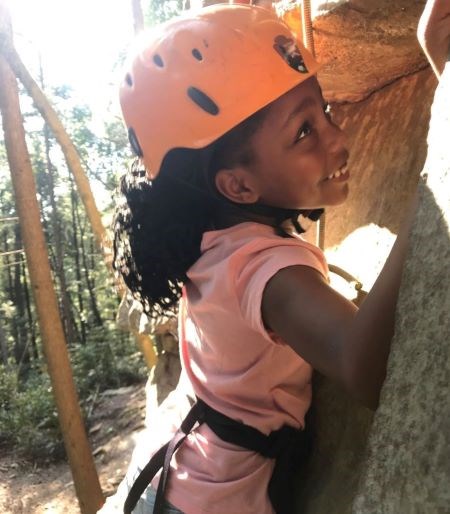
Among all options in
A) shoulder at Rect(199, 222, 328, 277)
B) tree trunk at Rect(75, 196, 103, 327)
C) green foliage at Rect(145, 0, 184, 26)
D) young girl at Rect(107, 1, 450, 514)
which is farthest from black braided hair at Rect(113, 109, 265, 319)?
tree trunk at Rect(75, 196, 103, 327)

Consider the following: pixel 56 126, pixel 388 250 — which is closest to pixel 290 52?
pixel 388 250

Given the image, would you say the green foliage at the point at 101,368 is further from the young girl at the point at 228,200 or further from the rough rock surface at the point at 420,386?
the rough rock surface at the point at 420,386

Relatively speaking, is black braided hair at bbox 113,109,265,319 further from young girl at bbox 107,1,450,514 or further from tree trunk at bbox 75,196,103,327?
tree trunk at bbox 75,196,103,327

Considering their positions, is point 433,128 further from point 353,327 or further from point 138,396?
point 138,396

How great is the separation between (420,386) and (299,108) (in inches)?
34.9

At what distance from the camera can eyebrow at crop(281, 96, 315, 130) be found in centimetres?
145

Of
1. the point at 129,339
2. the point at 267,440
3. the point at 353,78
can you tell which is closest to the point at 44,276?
the point at 353,78

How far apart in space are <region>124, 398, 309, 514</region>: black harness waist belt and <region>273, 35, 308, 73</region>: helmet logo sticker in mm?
972

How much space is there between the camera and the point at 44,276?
5.38 meters

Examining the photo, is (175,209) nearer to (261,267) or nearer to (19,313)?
(261,267)

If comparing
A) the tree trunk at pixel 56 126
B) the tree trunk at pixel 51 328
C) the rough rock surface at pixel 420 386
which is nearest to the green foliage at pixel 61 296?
the tree trunk at pixel 56 126

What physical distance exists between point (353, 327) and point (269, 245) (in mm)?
327

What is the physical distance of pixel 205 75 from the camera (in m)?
1.47

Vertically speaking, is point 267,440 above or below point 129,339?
above
